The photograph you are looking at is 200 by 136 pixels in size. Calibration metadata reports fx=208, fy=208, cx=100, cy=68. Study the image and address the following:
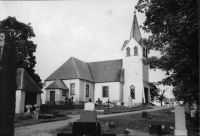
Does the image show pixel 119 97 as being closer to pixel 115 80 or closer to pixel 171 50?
pixel 115 80

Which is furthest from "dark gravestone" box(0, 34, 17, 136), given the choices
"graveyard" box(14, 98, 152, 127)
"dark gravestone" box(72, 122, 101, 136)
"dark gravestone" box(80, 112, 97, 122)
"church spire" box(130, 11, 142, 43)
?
"church spire" box(130, 11, 142, 43)

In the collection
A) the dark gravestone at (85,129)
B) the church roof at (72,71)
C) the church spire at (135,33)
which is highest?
the church spire at (135,33)

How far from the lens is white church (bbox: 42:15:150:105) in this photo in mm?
35375

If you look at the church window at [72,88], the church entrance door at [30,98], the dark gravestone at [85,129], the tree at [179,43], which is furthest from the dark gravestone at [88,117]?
the church window at [72,88]

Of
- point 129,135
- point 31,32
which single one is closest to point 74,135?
point 129,135

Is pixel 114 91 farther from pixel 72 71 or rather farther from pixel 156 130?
pixel 156 130

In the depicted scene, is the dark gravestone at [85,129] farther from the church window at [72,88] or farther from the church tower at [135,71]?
the church tower at [135,71]

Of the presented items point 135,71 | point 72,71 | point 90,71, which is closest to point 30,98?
point 72,71

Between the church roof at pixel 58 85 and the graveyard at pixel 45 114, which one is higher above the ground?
the church roof at pixel 58 85

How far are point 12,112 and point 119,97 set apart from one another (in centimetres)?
3039

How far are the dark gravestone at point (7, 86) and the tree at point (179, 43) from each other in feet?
26.2

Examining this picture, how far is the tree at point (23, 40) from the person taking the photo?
102 feet

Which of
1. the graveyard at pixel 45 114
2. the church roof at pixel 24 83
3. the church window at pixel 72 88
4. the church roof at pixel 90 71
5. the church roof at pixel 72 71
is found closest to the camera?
the graveyard at pixel 45 114

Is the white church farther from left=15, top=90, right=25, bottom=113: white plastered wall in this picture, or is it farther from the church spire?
left=15, top=90, right=25, bottom=113: white plastered wall
